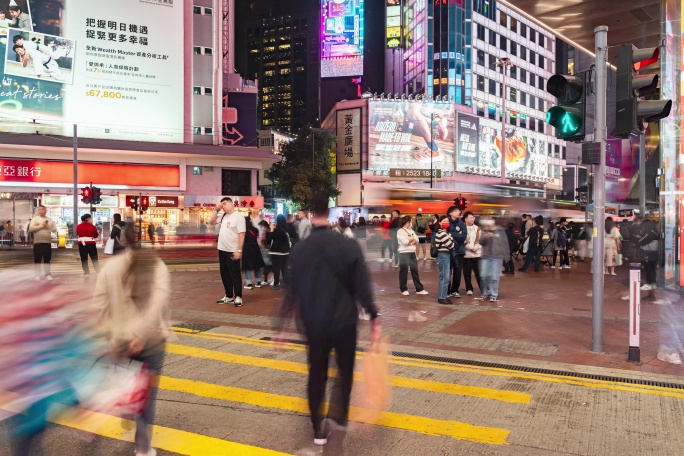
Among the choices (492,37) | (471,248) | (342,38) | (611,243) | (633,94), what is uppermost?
(492,37)

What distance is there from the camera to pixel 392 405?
4957 millimetres

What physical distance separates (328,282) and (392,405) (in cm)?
186

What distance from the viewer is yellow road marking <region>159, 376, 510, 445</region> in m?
4.28

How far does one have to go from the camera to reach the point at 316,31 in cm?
14775

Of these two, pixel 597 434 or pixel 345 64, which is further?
pixel 345 64

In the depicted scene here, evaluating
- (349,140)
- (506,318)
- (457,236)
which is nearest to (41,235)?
(457,236)

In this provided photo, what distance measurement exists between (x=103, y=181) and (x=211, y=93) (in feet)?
29.5

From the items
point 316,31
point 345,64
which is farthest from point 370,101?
point 316,31

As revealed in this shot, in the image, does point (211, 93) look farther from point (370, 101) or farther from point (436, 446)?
point (436, 446)

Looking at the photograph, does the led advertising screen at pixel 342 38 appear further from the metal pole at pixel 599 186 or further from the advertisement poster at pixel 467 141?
the metal pole at pixel 599 186

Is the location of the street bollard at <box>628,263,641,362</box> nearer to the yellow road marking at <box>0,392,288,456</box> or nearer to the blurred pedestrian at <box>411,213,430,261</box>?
the yellow road marking at <box>0,392,288,456</box>

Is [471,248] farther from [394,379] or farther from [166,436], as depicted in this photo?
[166,436]

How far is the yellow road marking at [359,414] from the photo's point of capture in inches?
168

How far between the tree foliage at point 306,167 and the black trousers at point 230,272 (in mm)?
38510
